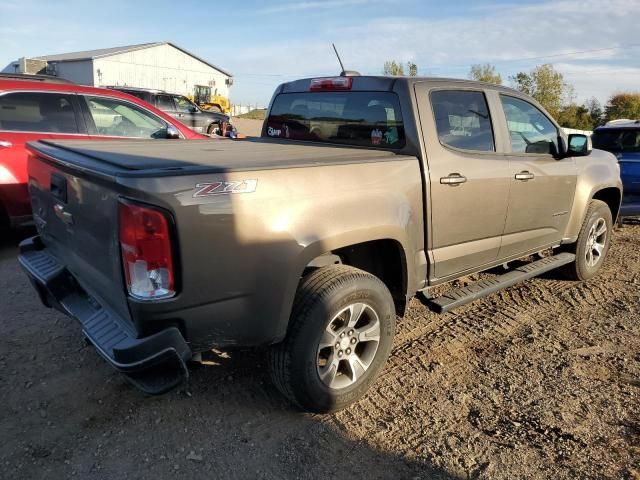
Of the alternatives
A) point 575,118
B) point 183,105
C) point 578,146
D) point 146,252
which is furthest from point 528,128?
point 575,118

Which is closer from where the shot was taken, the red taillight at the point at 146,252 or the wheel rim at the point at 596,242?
the red taillight at the point at 146,252

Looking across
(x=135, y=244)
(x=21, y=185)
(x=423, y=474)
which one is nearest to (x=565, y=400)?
(x=423, y=474)

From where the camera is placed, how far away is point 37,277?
3.05 metres

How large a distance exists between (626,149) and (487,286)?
543cm

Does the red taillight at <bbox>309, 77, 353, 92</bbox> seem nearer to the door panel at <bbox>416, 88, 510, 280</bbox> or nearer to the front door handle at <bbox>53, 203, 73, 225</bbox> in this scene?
the door panel at <bbox>416, 88, 510, 280</bbox>

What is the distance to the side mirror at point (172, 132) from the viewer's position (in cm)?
646

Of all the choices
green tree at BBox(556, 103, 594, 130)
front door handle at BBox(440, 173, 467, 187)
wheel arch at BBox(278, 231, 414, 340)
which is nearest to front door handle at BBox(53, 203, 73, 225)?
wheel arch at BBox(278, 231, 414, 340)

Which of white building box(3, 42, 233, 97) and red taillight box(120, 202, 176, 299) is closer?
red taillight box(120, 202, 176, 299)

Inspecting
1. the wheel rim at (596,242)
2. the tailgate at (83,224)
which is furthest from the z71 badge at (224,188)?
the wheel rim at (596,242)

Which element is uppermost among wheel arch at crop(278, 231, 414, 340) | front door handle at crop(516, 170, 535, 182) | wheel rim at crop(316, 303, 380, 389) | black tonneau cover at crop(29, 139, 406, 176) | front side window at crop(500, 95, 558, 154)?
front side window at crop(500, 95, 558, 154)

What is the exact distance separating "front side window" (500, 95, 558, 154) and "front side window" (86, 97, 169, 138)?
4.26 metres

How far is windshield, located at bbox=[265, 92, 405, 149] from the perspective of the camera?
348 cm

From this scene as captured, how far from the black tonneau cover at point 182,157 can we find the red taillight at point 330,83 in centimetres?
51

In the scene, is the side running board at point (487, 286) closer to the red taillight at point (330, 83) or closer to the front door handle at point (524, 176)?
the front door handle at point (524, 176)
